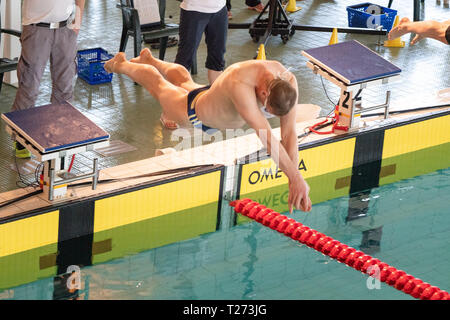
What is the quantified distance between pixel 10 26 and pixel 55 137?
2646 millimetres

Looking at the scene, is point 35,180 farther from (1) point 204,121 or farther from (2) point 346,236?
(2) point 346,236

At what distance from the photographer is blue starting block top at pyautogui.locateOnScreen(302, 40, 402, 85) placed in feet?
19.4

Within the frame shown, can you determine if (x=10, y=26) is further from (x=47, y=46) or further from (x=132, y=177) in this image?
(x=132, y=177)

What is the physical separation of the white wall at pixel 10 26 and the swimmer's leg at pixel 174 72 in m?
1.61

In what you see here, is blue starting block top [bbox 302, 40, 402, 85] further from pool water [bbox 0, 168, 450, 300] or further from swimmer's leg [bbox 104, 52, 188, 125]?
swimmer's leg [bbox 104, 52, 188, 125]

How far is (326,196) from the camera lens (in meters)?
6.01

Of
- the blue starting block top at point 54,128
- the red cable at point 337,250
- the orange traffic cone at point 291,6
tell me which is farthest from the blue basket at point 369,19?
the blue starting block top at point 54,128

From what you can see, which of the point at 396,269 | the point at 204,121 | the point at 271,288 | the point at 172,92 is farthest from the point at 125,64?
the point at 396,269

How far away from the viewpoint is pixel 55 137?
4.66 m

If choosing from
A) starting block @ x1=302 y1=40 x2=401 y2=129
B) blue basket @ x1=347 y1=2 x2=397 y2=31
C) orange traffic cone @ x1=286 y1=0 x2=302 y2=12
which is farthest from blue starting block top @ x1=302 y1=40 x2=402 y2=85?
→ orange traffic cone @ x1=286 y1=0 x2=302 y2=12

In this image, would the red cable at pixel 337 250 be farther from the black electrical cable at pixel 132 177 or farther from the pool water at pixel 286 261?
the black electrical cable at pixel 132 177

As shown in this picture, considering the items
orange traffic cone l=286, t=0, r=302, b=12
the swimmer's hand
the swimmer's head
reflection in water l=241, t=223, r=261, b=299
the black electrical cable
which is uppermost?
the swimmer's head

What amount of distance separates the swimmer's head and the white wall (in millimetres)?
3494
